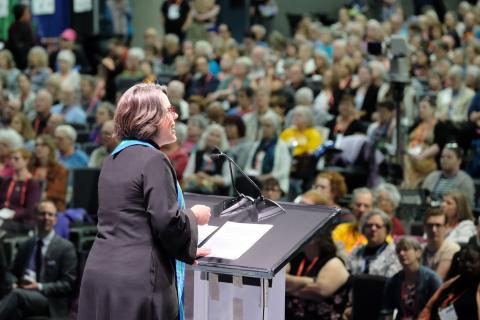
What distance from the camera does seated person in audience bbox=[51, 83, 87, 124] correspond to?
12.3 metres

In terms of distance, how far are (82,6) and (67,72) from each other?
3.17 meters

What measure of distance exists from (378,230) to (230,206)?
304cm

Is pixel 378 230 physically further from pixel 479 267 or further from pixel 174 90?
pixel 174 90

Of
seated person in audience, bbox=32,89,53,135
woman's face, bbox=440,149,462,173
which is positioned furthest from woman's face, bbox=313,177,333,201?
seated person in audience, bbox=32,89,53,135

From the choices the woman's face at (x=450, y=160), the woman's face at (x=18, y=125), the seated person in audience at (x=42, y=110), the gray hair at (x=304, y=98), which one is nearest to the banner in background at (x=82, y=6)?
the seated person in audience at (x=42, y=110)

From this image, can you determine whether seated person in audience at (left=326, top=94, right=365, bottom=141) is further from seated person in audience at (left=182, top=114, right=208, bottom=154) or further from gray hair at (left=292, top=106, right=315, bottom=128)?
seated person in audience at (left=182, top=114, right=208, bottom=154)

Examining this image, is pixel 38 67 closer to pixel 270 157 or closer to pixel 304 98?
pixel 304 98

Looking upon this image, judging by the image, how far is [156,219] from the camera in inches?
128

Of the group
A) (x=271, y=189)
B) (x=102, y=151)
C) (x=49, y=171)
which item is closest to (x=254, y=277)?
(x=271, y=189)

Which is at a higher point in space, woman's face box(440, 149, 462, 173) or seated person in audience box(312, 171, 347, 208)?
woman's face box(440, 149, 462, 173)

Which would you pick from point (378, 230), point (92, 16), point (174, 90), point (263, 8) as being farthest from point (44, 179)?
point (263, 8)

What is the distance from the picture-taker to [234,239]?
3.63 meters

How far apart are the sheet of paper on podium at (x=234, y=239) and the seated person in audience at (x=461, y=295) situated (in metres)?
2.47

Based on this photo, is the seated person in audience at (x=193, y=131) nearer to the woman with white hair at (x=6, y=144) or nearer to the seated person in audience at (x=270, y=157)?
the seated person in audience at (x=270, y=157)
